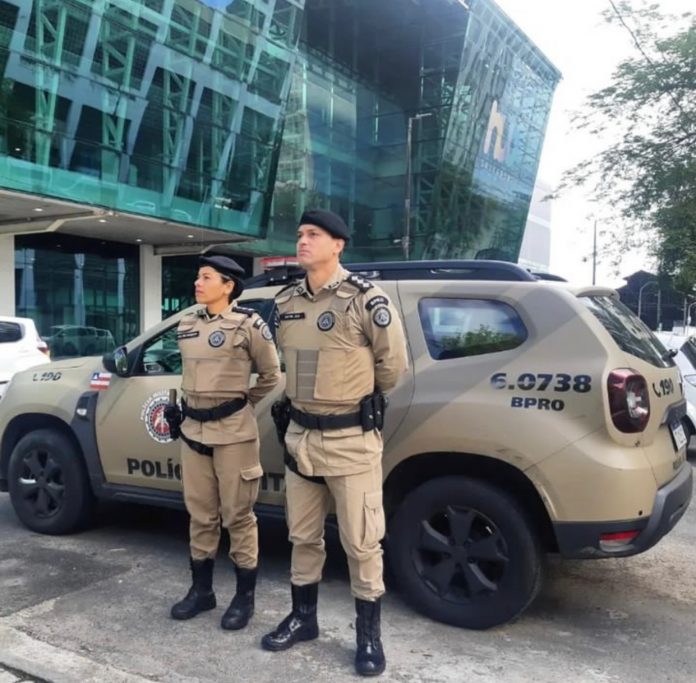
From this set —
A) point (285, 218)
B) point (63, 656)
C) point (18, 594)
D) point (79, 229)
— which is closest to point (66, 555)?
point (18, 594)

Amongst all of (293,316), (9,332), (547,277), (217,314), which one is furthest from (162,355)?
(9,332)

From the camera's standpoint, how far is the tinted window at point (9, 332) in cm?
1057

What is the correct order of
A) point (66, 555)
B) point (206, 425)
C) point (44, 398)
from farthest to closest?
point (44, 398) → point (66, 555) → point (206, 425)

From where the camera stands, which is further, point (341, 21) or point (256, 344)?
point (341, 21)

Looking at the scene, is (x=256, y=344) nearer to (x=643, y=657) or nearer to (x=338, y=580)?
(x=338, y=580)

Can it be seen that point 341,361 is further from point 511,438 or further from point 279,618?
point 279,618

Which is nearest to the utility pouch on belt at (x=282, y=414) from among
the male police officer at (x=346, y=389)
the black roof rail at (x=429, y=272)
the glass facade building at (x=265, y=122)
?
the male police officer at (x=346, y=389)

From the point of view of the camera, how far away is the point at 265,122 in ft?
75.4

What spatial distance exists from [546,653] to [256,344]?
6.40ft

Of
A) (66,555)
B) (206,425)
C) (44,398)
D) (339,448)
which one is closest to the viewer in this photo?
(339,448)

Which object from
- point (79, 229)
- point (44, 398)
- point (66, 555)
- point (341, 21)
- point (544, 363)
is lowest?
point (66, 555)

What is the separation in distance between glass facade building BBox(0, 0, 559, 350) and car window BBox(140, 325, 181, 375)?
45.0 feet

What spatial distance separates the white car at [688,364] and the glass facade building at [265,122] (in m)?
14.4

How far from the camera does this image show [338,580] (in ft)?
13.5
